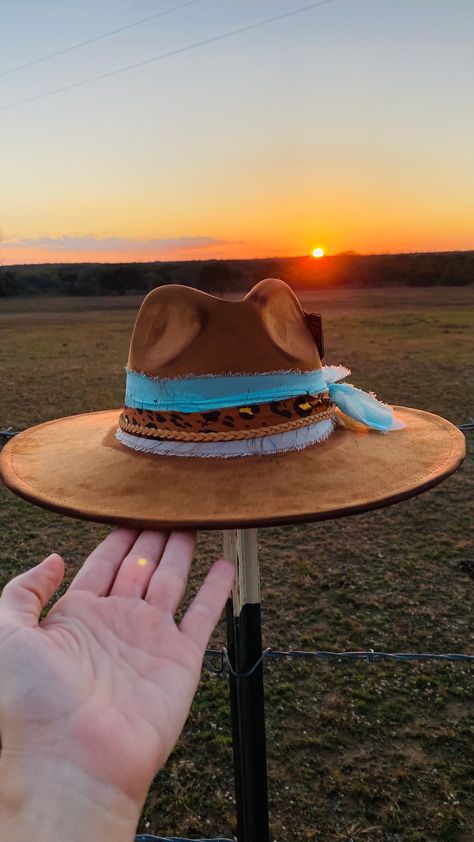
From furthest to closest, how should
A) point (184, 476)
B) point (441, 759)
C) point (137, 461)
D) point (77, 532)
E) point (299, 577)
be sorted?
point (77, 532)
point (299, 577)
point (441, 759)
point (137, 461)
point (184, 476)

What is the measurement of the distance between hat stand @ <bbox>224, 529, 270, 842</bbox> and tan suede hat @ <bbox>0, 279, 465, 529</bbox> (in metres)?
0.25

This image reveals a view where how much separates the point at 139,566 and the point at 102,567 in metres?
0.09

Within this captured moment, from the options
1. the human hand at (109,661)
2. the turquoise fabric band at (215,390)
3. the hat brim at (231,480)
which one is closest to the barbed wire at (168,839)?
the human hand at (109,661)

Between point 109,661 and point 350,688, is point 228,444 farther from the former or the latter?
point 350,688

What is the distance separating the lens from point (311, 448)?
1.42 m

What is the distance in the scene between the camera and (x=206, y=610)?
120 centimetres

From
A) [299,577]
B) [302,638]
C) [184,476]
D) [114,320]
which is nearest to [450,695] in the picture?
[302,638]

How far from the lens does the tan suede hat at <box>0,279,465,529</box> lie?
1211 millimetres

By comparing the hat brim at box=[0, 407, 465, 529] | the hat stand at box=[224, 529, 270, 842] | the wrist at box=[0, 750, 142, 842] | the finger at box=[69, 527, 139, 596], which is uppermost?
the hat brim at box=[0, 407, 465, 529]

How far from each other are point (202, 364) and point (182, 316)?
144 mm

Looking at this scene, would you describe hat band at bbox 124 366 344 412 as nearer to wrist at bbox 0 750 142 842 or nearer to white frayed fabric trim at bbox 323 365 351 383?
white frayed fabric trim at bbox 323 365 351 383

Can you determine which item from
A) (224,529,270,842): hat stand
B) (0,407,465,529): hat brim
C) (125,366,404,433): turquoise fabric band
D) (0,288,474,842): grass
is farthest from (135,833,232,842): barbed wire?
(125,366,404,433): turquoise fabric band

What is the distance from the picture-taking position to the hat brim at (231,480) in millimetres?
1170

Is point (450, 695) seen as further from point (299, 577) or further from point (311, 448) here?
point (311, 448)
